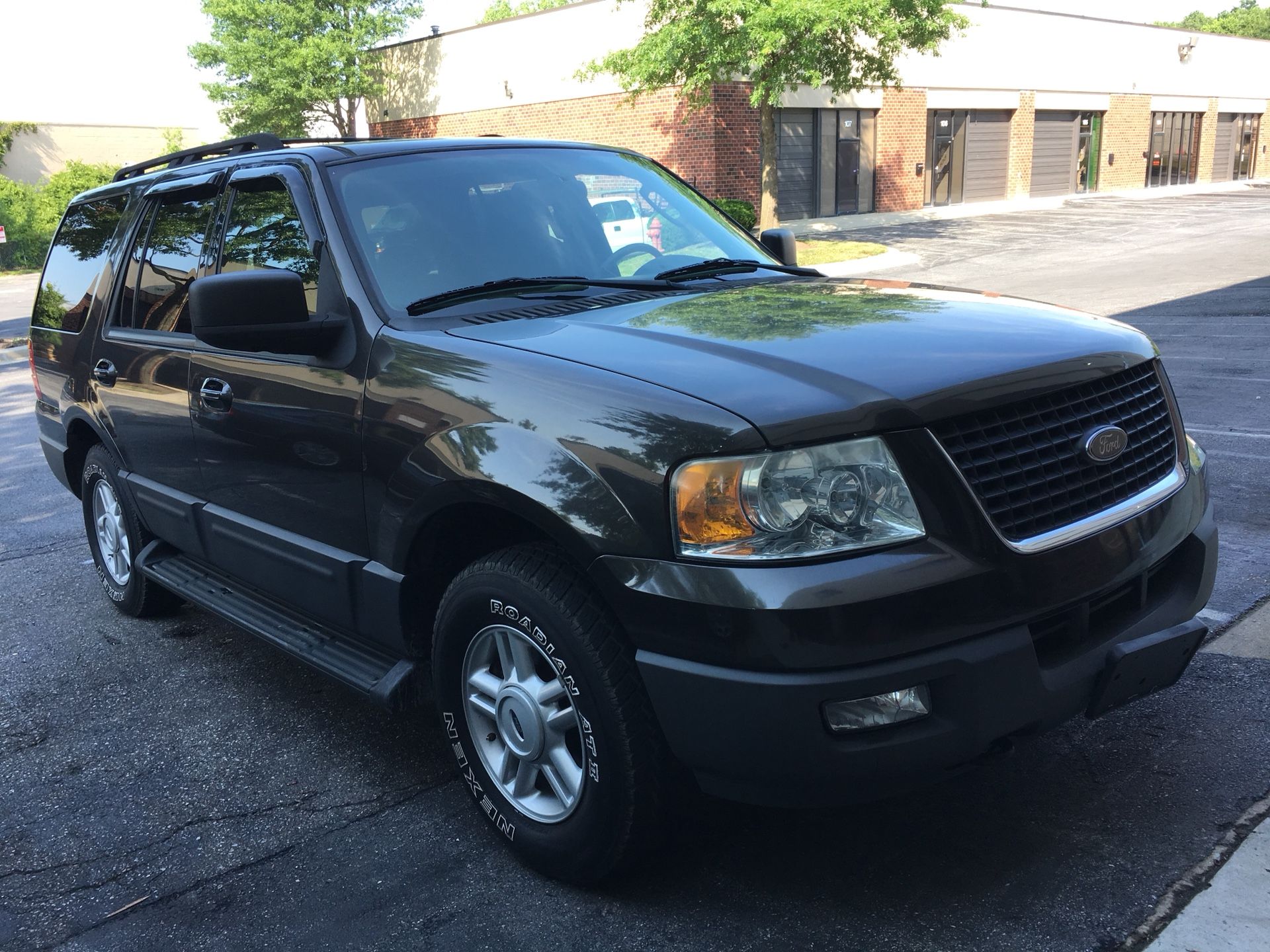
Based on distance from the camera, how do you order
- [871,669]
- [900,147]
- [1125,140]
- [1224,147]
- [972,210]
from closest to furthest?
1. [871,669]
2. [900,147]
3. [972,210]
4. [1125,140]
5. [1224,147]

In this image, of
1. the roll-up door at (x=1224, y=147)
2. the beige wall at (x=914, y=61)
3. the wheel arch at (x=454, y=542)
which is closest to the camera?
the wheel arch at (x=454, y=542)

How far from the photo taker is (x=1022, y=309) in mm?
3119

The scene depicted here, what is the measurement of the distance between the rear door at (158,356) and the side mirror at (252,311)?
102cm

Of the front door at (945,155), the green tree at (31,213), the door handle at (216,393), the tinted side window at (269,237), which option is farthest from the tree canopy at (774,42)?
the green tree at (31,213)

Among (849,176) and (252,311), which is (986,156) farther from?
(252,311)

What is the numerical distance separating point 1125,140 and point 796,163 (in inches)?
Answer: 722

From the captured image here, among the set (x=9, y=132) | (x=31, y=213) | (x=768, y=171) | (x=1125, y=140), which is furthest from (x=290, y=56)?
(x=1125, y=140)

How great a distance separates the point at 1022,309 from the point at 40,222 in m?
40.6

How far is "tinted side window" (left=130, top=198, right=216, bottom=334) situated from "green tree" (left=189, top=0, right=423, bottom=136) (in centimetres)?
3465

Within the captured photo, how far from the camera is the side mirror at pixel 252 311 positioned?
301 centimetres

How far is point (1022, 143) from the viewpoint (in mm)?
36469

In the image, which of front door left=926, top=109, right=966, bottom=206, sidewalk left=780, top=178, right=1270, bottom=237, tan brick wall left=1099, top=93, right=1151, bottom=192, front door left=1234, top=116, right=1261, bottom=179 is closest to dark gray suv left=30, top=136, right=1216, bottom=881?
sidewalk left=780, top=178, right=1270, bottom=237

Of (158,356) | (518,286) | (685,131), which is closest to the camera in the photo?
(518,286)

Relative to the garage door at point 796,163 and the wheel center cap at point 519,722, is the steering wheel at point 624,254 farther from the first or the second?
the garage door at point 796,163
